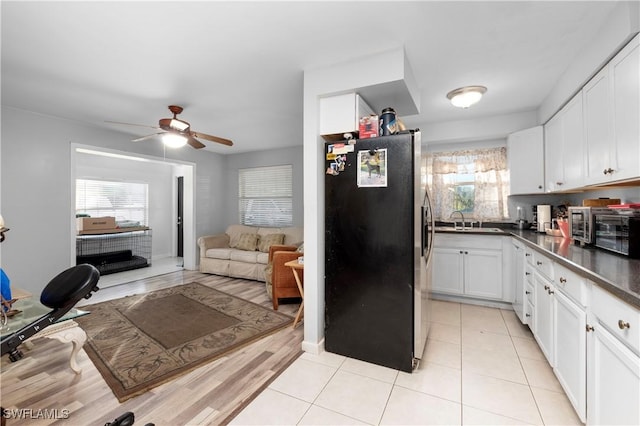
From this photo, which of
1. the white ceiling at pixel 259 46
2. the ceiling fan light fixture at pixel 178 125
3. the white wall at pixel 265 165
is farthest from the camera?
the white wall at pixel 265 165

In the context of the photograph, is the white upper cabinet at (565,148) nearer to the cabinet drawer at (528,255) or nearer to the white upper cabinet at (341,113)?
the cabinet drawer at (528,255)

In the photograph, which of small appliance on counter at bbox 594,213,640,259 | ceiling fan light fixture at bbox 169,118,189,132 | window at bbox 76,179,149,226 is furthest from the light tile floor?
window at bbox 76,179,149,226

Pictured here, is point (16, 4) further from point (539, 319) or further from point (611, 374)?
point (539, 319)

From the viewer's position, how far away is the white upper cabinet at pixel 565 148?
234cm

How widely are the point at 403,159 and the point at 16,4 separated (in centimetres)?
262

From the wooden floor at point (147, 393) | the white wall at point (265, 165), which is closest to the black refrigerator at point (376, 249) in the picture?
the wooden floor at point (147, 393)

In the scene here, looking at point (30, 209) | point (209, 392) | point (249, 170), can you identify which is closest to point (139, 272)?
point (30, 209)

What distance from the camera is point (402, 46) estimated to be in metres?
2.06

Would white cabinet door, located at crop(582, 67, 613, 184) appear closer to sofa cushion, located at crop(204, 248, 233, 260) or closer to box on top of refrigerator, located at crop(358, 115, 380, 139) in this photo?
box on top of refrigerator, located at crop(358, 115, 380, 139)

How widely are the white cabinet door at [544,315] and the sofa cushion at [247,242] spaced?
166 inches

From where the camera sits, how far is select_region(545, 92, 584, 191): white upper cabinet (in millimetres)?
2342

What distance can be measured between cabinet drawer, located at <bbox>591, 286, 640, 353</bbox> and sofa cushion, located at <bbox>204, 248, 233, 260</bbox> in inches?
188

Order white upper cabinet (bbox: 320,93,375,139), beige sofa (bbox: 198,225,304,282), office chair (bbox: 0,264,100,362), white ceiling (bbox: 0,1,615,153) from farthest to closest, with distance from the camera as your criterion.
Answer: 1. beige sofa (bbox: 198,225,304,282)
2. white upper cabinet (bbox: 320,93,375,139)
3. white ceiling (bbox: 0,1,615,153)
4. office chair (bbox: 0,264,100,362)

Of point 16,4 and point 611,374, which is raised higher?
point 16,4
